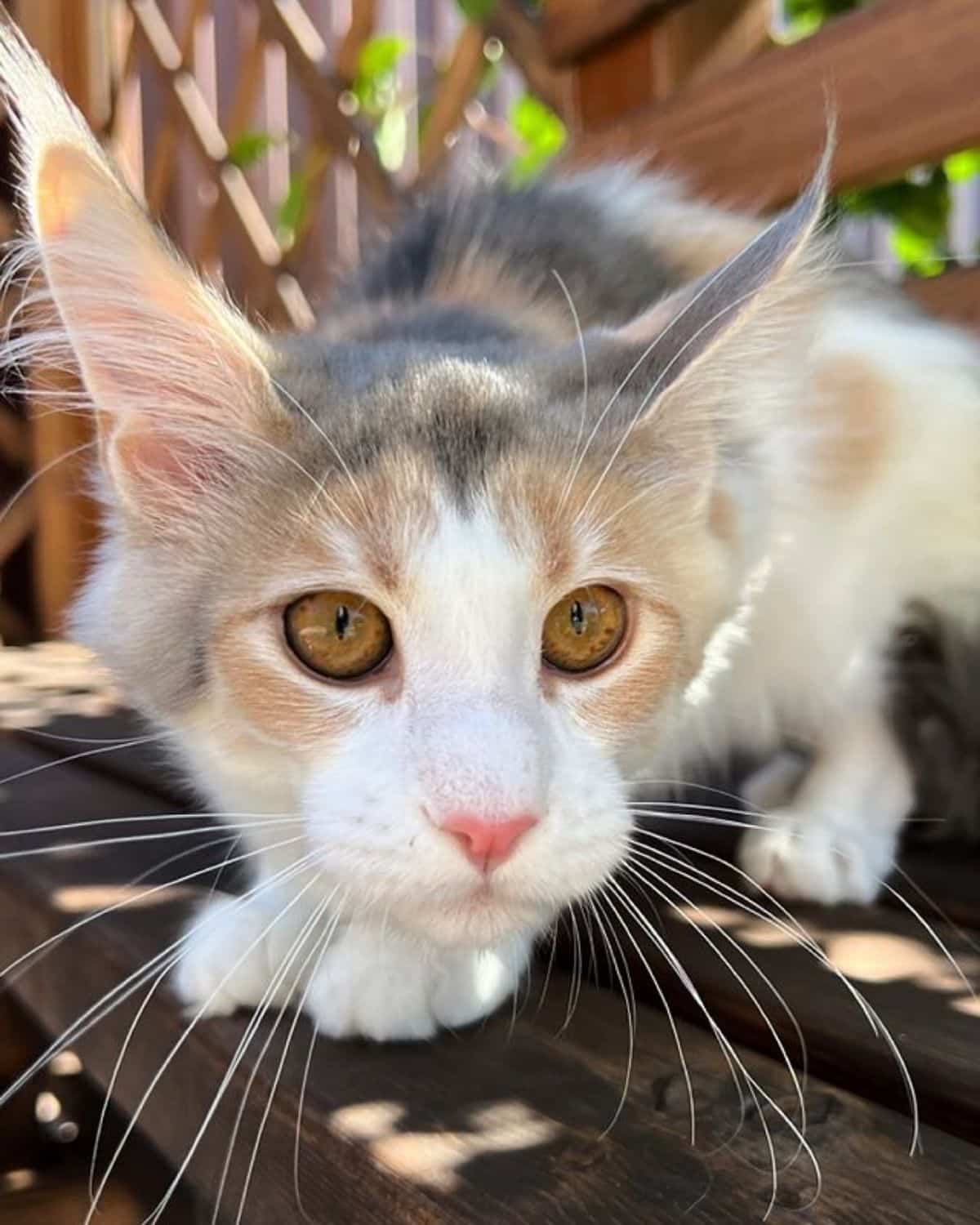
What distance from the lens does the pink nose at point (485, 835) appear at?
0.65 meters

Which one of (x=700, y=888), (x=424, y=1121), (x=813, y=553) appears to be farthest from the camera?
(x=813, y=553)

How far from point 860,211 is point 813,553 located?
0.99 metres

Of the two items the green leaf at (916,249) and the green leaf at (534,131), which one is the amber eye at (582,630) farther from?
the green leaf at (534,131)

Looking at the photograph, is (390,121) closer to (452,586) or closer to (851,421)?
(851,421)

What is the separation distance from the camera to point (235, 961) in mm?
792

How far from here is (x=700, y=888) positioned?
99 cm

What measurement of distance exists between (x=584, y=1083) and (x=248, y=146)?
2.54m

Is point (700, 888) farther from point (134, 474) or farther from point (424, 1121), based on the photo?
point (134, 474)

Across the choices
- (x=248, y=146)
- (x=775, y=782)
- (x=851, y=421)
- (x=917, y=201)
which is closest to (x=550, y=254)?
(x=851, y=421)

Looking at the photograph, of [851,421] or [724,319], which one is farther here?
[851,421]

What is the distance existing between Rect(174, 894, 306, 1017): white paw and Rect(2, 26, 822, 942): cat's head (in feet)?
0.19

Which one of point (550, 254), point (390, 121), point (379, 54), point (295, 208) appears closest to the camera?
point (550, 254)

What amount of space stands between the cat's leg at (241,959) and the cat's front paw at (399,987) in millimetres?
31

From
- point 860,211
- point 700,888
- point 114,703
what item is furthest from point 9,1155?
point 860,211
